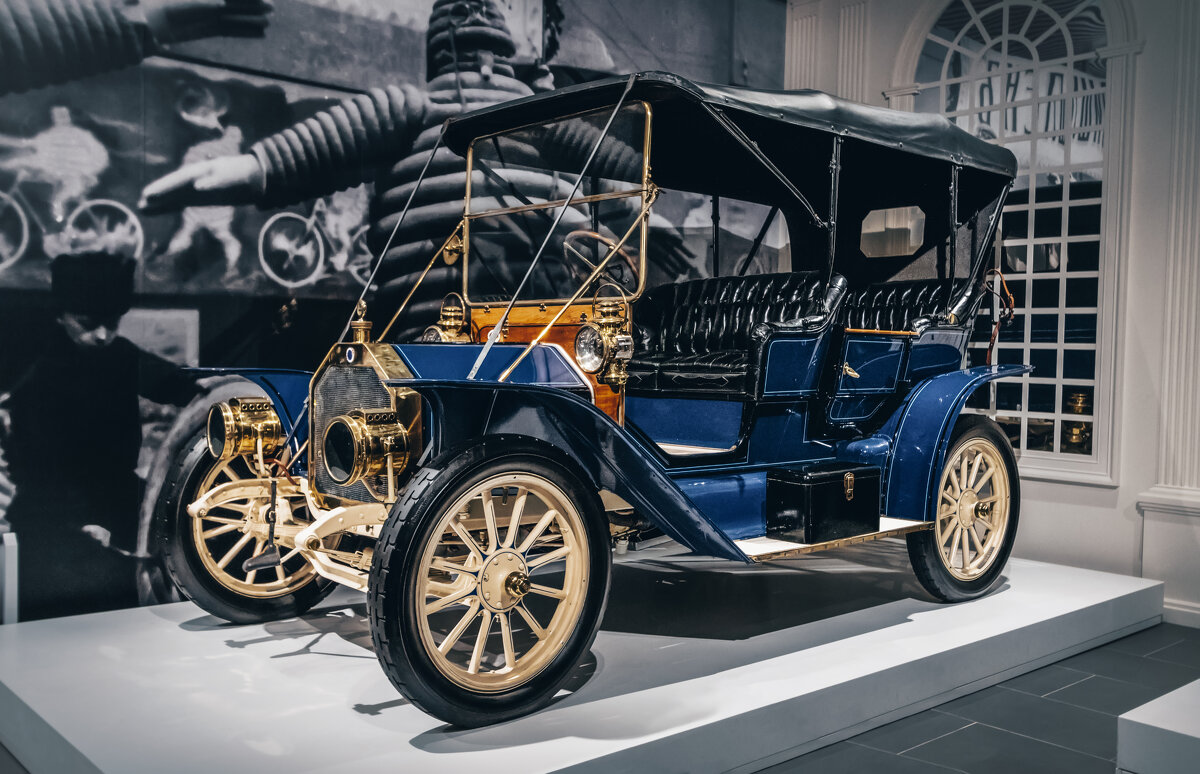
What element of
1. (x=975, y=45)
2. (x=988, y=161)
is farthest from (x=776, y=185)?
(x=975, y=45)

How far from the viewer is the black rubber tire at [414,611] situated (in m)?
2.62

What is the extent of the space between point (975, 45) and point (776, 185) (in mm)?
2077

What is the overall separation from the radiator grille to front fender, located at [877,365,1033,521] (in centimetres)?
222

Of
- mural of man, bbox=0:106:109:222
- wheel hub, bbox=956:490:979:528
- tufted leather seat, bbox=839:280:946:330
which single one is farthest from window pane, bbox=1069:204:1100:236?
mural of man, bbox=0:106:109:222

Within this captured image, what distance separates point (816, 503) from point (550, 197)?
1699 mm

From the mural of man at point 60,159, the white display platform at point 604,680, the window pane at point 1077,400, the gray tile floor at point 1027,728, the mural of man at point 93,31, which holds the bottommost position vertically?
the gray tile floor at point 1027,728

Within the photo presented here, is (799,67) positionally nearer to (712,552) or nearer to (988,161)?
(988,161)

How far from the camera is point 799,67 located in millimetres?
7039

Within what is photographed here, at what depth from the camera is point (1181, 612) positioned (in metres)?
4.95

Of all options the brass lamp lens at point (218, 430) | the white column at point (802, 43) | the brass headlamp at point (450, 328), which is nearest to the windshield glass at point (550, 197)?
the brass headlamp at point (450, 328)

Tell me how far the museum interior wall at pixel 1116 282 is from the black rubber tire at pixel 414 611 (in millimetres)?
3602

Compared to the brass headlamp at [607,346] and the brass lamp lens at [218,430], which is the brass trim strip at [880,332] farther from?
the brass lamp lens at [218,430]

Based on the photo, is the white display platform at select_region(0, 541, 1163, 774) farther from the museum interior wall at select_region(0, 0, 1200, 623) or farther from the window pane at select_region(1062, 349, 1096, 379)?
the window pane at select_region(1062, 349, 1096, 379)

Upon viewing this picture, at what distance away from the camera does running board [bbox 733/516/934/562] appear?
3.49 metres
